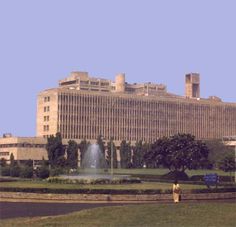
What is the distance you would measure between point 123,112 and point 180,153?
329 ft

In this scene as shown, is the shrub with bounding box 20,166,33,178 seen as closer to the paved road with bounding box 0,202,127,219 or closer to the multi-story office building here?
the paved road with bounding box 0,202,127,219

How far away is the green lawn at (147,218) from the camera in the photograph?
2361 centimetres

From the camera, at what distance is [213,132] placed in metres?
194

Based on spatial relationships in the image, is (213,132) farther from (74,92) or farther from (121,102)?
(74,92)

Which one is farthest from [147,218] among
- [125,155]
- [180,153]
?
[125,155]

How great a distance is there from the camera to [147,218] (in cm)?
2483

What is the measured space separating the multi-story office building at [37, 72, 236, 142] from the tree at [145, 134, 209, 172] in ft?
286

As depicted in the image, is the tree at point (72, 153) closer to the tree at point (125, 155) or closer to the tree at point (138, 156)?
the tree at point (125, 155)

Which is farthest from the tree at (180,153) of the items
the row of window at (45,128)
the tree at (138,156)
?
the row of window at (45,128)

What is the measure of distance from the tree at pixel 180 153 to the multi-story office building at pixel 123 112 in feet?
286

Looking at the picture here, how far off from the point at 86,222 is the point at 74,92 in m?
143

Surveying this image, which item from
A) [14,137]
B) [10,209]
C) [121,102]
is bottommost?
[10,209]

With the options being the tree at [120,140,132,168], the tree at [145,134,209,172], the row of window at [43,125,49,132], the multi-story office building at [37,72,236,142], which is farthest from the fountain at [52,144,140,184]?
the row of window at [43,125,49,132]

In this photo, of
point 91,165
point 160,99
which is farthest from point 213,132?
point 91,165
